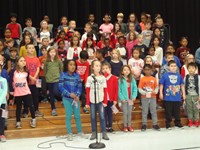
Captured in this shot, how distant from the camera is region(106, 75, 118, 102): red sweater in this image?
279 inches

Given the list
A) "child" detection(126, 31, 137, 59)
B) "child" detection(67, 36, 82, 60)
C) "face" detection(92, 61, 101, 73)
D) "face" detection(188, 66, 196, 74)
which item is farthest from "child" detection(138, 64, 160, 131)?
"child" detection(126, 31, 137, 59)

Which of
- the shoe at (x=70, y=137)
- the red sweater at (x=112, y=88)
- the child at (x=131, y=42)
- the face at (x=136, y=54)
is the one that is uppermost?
the child at (x=131, y=42)

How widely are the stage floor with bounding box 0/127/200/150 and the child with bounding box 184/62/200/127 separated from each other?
56cm

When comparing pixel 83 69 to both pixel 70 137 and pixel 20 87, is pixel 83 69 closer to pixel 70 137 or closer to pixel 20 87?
pixel 20 87

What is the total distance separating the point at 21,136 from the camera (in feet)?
22.8

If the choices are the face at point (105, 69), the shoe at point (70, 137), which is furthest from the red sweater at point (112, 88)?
the shoe at point (70, 137)

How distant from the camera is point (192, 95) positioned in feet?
25.4

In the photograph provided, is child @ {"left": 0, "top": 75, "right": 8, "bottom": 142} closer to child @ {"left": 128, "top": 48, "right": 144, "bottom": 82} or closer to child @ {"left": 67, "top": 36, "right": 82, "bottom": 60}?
child @ {"left": 67, "top": 36, "right": 82, "bottom": 60}

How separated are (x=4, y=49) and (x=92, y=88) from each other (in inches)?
104

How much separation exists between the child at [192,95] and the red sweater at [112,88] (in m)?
1.71

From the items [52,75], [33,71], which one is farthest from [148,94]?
[33,71]

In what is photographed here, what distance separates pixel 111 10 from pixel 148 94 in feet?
23.2

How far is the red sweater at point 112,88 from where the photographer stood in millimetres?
7078

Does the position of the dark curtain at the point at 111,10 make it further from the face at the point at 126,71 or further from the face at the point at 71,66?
the face at the point at 126,71
